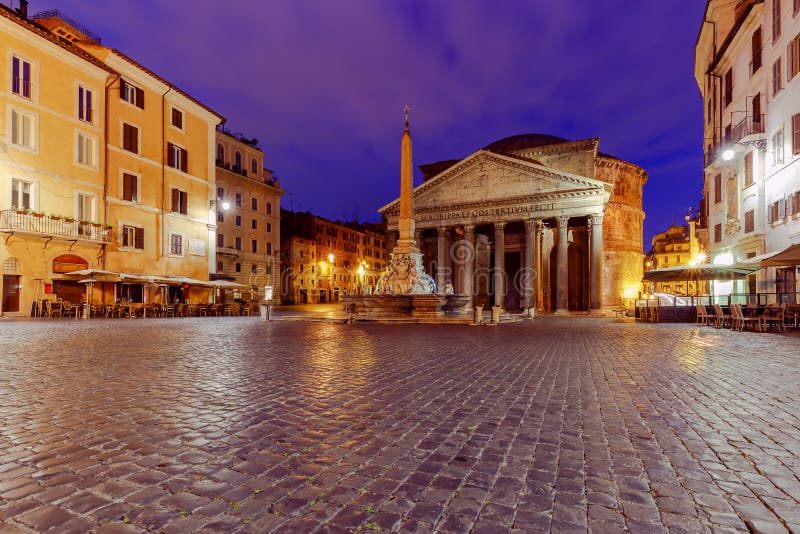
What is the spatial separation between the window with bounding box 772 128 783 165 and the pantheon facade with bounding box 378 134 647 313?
1407 centimetres

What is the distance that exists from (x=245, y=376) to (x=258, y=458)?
345 centimetres

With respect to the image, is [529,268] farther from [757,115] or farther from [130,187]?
[130,187]

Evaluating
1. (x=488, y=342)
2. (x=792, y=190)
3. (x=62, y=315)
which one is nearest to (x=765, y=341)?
(x=488, y=342)

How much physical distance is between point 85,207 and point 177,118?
9.19m

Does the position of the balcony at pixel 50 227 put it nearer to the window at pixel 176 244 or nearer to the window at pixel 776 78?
the window at pixel 176 244

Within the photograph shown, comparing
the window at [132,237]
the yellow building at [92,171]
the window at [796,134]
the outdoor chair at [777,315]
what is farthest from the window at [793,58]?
the window at [132,237]

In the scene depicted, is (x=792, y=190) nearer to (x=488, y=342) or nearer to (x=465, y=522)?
(x=488, y=342)

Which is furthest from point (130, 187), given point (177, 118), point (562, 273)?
point (562, 273)

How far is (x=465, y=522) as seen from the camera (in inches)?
93.0

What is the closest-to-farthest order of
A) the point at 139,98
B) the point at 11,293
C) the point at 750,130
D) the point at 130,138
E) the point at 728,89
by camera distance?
the point at 750,130 → the point at 11,293 → the point at 728,89 → the point at 130,138 → the point at 139,98

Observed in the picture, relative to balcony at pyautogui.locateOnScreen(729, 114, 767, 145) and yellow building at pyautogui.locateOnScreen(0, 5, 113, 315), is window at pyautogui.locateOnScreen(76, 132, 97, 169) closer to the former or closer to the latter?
yellow building at pyautogui.locateOnScreen(0, 5, 113, 315)

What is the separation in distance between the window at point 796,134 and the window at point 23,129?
3289 cm

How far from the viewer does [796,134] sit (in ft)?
56.7

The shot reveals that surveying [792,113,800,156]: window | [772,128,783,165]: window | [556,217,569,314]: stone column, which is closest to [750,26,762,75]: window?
[772,128,783,165]: window
